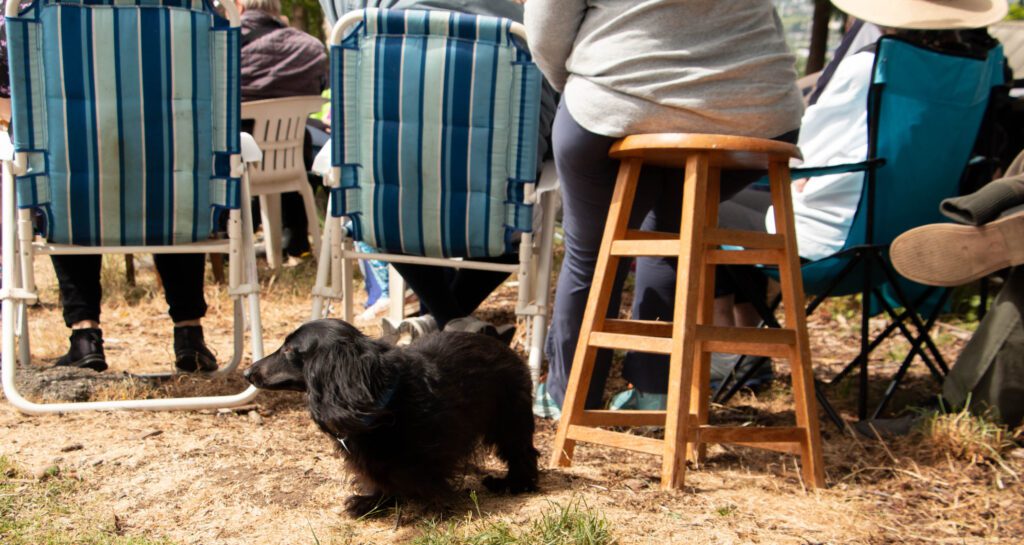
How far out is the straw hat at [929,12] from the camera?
133 inches

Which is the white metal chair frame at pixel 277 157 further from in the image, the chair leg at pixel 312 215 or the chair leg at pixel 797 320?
the chair leg at pixel 797 320

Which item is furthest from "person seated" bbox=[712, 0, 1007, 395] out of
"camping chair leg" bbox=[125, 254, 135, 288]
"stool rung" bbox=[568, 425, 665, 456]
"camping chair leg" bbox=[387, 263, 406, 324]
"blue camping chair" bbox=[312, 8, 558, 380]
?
"camping chair leg" bbox=[125, 254, 135, 288]

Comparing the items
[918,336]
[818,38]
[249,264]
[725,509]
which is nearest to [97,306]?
[249,264]

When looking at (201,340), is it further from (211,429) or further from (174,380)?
(211,429)

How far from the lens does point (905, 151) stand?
134 inches

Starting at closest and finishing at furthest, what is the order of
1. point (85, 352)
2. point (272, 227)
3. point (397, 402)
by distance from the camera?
point (397, 402), point (85, 352), point (272, 227)

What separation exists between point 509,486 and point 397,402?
20.1 inches

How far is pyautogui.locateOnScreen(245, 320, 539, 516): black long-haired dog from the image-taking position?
235 cm

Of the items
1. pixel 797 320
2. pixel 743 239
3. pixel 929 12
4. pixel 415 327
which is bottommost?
pixel 415 327

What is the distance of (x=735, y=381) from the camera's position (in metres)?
3.94

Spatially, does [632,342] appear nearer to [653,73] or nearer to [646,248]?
[646,248]

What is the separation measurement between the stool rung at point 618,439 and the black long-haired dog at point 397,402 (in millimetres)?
207

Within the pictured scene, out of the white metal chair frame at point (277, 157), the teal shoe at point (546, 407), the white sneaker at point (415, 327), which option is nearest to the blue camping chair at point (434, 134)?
the teal shoe at point (546, 407)

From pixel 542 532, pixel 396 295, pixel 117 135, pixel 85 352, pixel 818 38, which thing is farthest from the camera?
pixel 818 38
